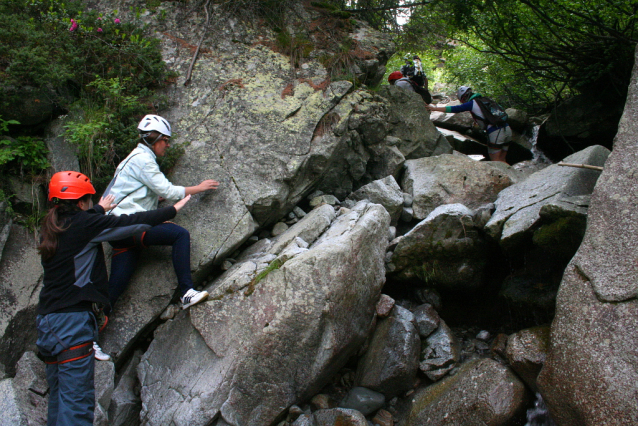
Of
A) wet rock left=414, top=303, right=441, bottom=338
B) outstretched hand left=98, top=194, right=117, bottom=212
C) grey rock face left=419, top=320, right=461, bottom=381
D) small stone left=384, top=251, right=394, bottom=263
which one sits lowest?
grey rock face left=419, top=320, right=461, bottom=381

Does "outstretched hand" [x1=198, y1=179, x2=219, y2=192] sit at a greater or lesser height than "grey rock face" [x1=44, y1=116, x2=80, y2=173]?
lesser

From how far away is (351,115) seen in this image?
684cm

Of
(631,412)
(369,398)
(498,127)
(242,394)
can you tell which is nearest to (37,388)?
(242,394)

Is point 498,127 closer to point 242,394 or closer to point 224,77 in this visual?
point 224,77

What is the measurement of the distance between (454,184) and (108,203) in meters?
5.69

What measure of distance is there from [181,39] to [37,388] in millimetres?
5750

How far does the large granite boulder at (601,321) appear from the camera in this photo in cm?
339

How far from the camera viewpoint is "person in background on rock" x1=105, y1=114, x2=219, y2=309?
4.80 metres

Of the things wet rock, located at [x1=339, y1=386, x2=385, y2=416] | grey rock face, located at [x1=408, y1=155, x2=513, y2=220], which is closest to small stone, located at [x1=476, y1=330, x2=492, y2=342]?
wet rock, located at [x1=339, y1=386, x2=385, y2=416]

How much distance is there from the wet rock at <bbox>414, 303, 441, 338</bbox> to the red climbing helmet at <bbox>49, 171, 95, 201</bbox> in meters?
4.42

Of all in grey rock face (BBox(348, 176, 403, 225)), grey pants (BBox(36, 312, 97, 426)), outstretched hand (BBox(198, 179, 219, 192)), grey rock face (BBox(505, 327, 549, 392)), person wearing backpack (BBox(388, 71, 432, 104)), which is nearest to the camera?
grey pants (BBox(36, 312, 97, 426))

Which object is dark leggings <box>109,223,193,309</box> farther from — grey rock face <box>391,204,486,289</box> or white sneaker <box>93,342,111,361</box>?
grey rock face <box>391,204,486,289</box>

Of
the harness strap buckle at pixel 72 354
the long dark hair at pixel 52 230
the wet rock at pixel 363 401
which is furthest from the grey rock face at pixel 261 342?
the long dark hair at pixel 52 230

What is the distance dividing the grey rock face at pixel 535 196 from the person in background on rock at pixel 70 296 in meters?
4.90
